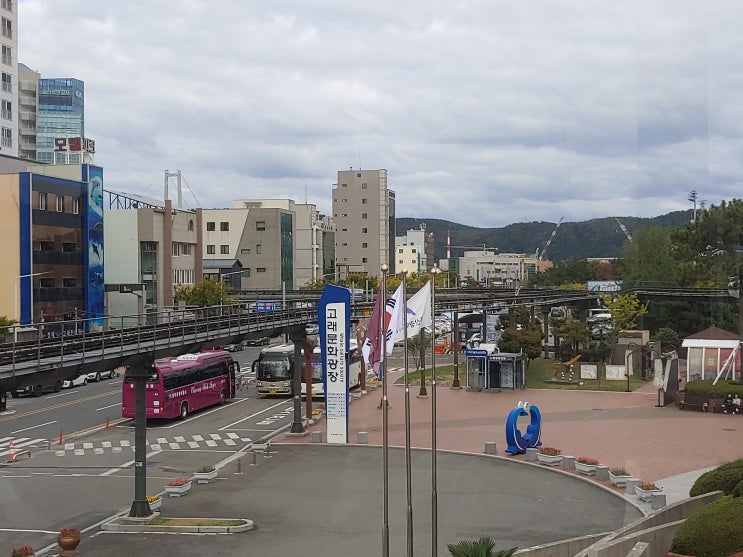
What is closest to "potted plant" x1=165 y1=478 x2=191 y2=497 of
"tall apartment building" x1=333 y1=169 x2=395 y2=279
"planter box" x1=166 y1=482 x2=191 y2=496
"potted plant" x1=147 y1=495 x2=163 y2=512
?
"planter box" x1=166 y1=482 x2=191 y2=496

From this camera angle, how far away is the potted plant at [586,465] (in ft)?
79.6

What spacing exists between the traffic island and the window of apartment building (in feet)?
204

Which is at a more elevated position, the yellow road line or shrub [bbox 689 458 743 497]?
shrub [bbox 689 458 743 497]

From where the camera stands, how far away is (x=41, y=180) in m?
55.4

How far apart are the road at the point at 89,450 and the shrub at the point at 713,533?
483 inches

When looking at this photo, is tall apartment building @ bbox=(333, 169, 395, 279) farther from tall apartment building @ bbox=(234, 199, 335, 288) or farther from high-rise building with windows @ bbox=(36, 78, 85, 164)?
high-rise building with windows @ bbox=(36, 78, 85, 164)

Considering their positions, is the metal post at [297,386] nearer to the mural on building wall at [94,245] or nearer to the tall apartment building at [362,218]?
the mural on building wall at [94,245]

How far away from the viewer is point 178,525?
19.3 metres

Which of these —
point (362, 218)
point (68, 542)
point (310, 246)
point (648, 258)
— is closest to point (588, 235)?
point (648, 258)

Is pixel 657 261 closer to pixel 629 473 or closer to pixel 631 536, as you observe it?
pixel 629 473

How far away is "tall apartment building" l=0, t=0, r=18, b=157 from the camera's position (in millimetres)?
72062

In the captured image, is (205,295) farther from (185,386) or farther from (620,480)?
(620,480)

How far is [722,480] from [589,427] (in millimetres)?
16108

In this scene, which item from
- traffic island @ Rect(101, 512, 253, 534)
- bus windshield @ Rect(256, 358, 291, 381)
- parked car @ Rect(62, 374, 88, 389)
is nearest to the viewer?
traffic island @ Rect(101, 512, 253, 534)
